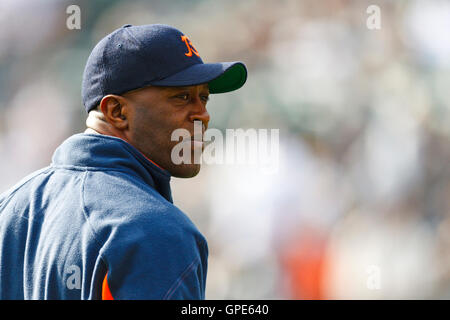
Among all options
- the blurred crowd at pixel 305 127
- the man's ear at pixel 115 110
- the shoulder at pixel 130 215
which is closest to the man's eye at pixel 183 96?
the man's ear at pixel 115 110

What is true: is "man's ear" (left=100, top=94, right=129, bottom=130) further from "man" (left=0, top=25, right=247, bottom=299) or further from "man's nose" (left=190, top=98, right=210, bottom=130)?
"man's nose" (left=190, top=98, right=210, bottom=130)

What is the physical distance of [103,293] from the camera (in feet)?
5.08

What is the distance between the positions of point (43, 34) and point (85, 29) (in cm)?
49

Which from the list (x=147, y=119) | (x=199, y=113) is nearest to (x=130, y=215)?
(x=147, y=119)

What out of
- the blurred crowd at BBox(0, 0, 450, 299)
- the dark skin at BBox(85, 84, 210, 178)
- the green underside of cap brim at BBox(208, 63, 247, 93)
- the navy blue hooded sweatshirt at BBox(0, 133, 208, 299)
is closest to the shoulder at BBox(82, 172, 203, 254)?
the navy blue hooded sweatshirt at BBox(0, 133, 208, 299)


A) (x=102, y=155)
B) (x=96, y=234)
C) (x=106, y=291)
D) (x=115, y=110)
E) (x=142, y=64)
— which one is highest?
(x=142, y=64)

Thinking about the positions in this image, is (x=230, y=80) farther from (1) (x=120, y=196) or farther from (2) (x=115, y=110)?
(1) (x=120, y=196)

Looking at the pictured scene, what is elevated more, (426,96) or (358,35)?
(358,35)

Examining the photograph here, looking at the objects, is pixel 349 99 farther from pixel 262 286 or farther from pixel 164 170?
pixel 164 170

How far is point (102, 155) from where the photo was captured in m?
1.79

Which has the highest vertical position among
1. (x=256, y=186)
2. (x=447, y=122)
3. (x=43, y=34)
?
(x=43, y=34)

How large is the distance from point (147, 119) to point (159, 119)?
4cm

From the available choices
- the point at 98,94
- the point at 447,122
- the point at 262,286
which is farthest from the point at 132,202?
the point at 447,122
